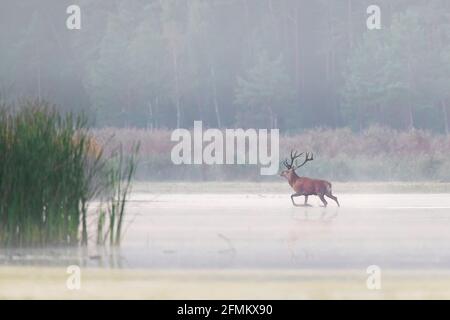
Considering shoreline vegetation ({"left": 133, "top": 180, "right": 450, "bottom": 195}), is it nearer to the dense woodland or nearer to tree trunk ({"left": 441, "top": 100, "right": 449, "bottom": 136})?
the dense woodland

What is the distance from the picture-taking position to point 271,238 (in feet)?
34.2

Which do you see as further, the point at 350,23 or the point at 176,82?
the point at 350,23

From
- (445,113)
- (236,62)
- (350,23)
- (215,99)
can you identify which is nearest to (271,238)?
(445,113)

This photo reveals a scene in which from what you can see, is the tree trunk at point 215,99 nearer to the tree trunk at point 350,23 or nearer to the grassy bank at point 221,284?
the tree trunk at point 350,23

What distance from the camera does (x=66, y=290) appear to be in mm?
7324

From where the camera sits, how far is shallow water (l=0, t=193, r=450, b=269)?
8398 millimetres

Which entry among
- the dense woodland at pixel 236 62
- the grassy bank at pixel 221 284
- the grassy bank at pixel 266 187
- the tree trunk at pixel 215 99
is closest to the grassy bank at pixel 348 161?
the grassy bank at pixel 266 187

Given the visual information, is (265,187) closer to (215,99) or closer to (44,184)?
(44,184)

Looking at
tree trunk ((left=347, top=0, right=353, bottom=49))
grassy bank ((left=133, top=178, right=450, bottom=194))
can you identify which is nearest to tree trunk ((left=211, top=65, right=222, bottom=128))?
tree trunk ((left=347, top=0, right=353, bottom=49))

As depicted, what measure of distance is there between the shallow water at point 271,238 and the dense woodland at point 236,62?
1870 centimetres

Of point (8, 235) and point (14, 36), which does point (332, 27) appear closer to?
point (14, 36)

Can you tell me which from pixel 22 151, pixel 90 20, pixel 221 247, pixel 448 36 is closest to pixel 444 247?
pixel 221 247

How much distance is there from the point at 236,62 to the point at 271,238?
28.1 metres

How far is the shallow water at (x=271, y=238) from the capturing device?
8398 millimetres
